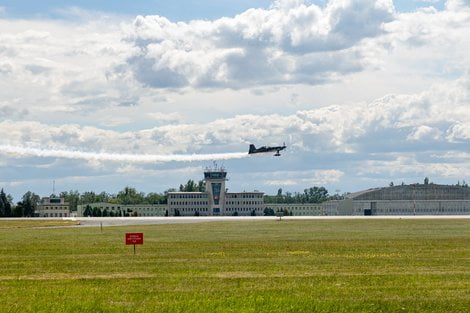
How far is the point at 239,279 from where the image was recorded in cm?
3152

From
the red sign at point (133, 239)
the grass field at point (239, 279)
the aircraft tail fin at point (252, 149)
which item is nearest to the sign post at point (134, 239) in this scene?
the red sign at point (133, 239)

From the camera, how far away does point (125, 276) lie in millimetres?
33312

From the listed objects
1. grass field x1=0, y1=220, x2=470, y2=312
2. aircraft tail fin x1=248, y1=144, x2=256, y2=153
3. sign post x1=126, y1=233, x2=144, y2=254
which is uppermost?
aircraft tail fin x1=248, y1=144, x2=256, y2=153

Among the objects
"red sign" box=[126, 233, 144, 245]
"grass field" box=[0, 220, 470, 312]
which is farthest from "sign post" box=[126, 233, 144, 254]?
"grass field" box=[0, 220, 470, 312]

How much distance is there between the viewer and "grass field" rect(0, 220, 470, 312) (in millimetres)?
24703

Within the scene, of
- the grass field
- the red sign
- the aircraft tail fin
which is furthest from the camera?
the aircraft tail fin

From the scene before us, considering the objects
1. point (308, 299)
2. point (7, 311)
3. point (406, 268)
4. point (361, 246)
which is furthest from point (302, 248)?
point (7, 311)

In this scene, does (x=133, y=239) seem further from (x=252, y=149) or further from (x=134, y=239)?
(x=252, y=149)

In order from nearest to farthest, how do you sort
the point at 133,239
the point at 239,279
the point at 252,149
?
the point at 239,279 < the point at 133,239 < the point at 252,149

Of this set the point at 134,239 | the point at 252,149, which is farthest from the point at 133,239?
the point at 252,149

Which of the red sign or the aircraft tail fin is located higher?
the aircraft tail fin

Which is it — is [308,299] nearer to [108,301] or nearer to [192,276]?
[108,301]

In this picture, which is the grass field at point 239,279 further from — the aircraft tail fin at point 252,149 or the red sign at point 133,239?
the aircraft tail fin at point 252,149

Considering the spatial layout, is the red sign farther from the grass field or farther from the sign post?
the grass field
